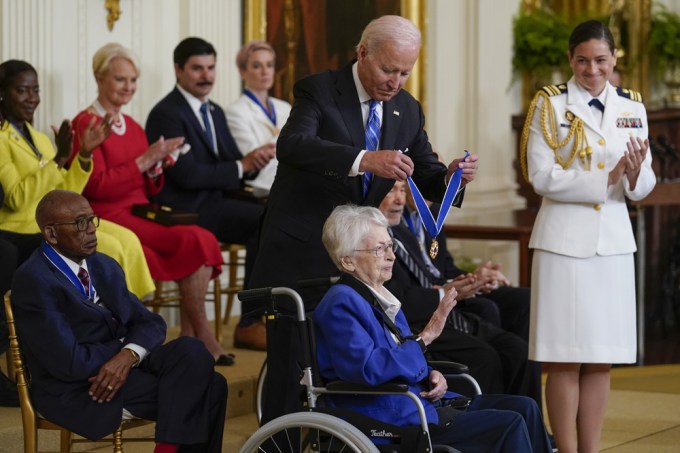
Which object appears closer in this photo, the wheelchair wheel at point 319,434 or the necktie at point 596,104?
the wheelchair wheel at point 319,434

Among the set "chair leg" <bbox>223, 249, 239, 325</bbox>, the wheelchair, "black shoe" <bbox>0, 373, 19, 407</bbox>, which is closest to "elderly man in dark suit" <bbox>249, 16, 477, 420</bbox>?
the wheelchair

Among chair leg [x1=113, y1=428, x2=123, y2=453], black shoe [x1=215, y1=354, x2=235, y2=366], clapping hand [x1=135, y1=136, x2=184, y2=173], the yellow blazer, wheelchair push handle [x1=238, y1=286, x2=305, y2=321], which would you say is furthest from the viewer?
clapping hand [x1=135, y1=136, x2=184, y2=173]

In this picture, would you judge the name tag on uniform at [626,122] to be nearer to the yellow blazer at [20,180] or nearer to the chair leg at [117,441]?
the chair leg at [117,441]

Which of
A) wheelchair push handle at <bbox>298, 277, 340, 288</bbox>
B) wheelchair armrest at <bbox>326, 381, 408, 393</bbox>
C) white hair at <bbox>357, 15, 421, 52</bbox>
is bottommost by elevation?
wheelchair armrest at <bbox>326, 381, 408, 393</bbox>

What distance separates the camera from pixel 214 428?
492 cm

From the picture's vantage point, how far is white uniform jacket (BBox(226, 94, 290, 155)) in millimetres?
7965

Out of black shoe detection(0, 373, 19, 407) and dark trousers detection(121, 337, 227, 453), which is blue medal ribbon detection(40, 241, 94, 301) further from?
black shoe detection(0, 373, 19, 407)

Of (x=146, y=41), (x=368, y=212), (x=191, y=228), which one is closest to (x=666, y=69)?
(x=146, y=41)

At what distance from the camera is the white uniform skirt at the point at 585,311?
5250 mm

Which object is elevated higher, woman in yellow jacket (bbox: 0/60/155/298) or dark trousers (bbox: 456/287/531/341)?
woman in yellow jacket (bbox: 0/60/155/298)

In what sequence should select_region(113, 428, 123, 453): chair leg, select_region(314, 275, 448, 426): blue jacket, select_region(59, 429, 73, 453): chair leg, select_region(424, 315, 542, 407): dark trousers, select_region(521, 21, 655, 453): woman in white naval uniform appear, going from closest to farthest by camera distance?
select_region(314, 275, 448, 426): blue jacket < select_region(113, 428, 123, 453): chair leg < select_region(59, 429, 73, 453): chair leg < select_region(521, 21, 655, 453): woman in white naval uniform < select_region(424, 315, 542, 407): dark trousers

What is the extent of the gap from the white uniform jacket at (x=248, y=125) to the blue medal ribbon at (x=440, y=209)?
3.26 m

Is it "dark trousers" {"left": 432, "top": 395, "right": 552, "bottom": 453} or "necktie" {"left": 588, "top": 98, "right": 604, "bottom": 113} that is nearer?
"dark trousers" {"left": 432, "top": 395, "right": 552, "bottom": 453}

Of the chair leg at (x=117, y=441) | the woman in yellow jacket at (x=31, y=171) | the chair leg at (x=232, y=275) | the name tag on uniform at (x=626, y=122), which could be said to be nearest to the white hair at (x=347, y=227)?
the chair leg at (x=117, y=441)
